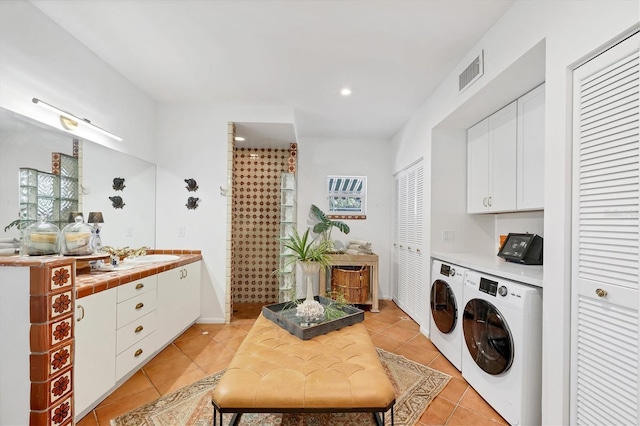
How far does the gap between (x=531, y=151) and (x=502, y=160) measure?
0.29 meters

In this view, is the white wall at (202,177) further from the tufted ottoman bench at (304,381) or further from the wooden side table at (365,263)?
the tufted ottoman bench at (304,381)

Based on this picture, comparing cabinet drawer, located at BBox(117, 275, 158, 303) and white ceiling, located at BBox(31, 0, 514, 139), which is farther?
cabinet drawer, located at BBox(117, 275, 158, 303)

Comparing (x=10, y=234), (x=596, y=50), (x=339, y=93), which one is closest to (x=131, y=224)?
(x=10, y=234)

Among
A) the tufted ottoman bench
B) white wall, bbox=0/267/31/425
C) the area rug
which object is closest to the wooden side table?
the area rug

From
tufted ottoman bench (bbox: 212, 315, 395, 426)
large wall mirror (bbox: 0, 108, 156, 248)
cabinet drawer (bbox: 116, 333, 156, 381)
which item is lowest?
cabinet drawer (bbox: 116, 333, 156, 381)

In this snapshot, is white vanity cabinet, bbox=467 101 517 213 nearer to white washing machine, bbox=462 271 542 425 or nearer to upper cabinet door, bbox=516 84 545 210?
upper cabinet door, bbox=516 84 545 210

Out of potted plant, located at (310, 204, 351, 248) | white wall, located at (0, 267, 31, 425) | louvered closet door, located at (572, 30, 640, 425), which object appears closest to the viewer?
louvered closet door, located at (572, 30, 640, 425)

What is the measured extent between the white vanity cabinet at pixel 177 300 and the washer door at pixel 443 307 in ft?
8.43

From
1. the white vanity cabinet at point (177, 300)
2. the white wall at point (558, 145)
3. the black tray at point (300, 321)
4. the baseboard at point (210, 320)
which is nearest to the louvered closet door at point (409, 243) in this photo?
the black tray at point (300, 321)

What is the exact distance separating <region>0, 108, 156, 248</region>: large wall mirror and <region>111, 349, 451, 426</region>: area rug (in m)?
1.43

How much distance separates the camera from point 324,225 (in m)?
3.96

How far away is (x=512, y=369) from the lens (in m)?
1.60

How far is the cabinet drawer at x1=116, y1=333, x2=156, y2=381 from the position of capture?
6.24 feet

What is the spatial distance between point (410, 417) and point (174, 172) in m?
3.31
